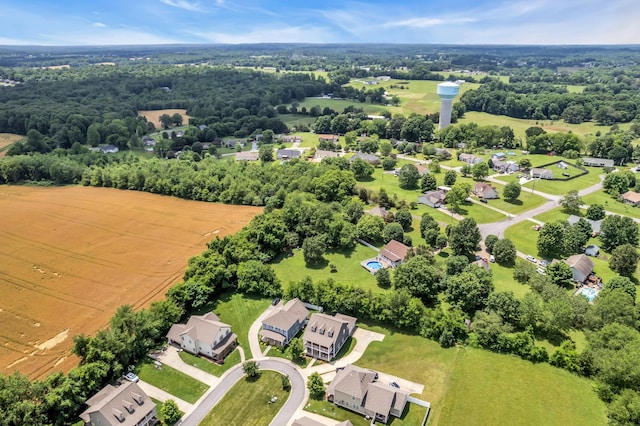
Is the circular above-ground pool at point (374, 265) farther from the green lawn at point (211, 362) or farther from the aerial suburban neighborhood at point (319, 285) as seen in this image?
the green lawn at point (211, 362)

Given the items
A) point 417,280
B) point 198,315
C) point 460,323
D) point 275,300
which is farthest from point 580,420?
point 198,315

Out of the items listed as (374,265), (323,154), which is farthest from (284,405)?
(323,154)

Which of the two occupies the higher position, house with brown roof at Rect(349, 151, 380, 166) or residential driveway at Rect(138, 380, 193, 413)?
house with brown roof at Rect(349, 151, 380, 166)

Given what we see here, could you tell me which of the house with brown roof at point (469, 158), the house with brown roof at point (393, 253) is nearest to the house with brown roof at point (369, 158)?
the house with brown roof at point (469, 158)

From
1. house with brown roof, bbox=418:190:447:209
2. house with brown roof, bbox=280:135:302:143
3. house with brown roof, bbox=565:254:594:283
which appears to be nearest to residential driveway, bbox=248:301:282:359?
house with brown roof, bbox=565:254:594:283

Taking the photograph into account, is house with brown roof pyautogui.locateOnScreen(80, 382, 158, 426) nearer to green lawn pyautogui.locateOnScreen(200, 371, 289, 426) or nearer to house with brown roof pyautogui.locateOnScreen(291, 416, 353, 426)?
green lawn pyautogui.locateOnScreen(200, 371, 289, 426)
